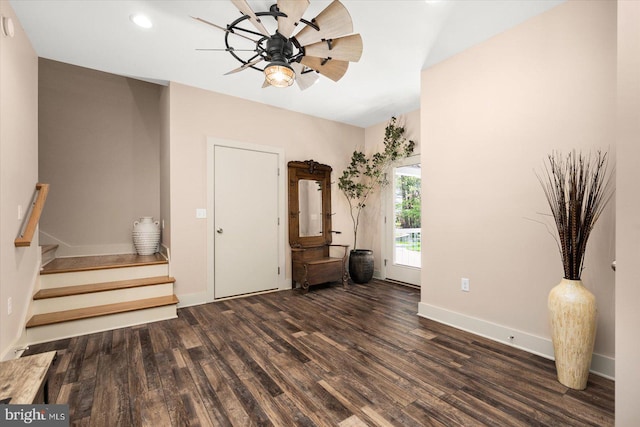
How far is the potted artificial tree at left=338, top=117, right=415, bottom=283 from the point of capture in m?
4.61

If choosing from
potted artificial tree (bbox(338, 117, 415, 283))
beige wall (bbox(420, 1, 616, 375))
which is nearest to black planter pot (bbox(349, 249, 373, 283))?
potted artificial tree (bbox(338, 117, 415, 283))

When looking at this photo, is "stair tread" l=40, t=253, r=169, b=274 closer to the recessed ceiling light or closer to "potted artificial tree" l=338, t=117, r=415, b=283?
the recessed ceiling light

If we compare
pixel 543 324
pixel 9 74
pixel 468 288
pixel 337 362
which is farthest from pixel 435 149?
pixel 9 74

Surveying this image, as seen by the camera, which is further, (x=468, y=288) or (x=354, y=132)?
(x=354, y=132)

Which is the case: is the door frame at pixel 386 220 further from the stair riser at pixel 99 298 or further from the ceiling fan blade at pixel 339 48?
the stair riser at pixel 99 298

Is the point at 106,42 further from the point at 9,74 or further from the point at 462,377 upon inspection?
the point at 462,377

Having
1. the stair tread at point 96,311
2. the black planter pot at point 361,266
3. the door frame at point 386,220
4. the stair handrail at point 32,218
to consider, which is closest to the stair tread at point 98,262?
the stair tread at point 96,311

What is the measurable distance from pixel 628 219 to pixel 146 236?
182 inches

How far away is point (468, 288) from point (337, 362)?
1501 millimetres

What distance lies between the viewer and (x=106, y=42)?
8.94 feet

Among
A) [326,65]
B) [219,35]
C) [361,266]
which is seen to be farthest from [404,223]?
[219,35]

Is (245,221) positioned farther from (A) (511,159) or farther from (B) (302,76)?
(A) (511,159)

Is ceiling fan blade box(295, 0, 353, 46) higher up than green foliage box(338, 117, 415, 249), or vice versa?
ceiling fan blade box(295, 0, 353, 46)

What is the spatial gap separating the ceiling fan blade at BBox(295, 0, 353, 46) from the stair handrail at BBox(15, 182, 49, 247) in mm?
2633
